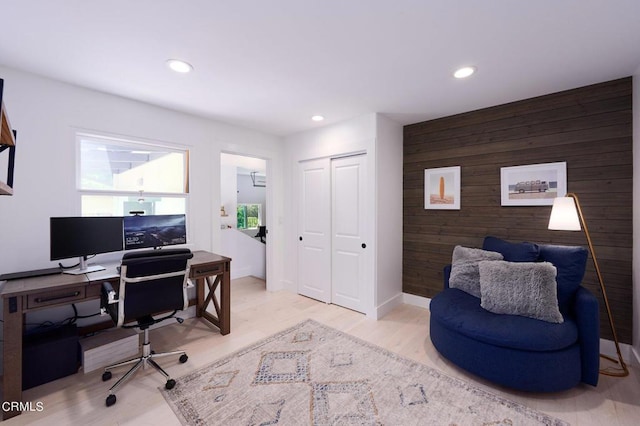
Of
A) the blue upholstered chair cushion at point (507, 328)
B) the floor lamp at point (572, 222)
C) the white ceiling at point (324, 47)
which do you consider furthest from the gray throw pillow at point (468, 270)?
the white ceiling at point (324, 47)

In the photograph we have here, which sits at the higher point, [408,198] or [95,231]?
[408,198]

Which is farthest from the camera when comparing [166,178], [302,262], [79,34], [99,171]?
[302,262]

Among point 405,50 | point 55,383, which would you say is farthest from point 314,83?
point 55,383

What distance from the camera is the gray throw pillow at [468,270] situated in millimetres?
2621

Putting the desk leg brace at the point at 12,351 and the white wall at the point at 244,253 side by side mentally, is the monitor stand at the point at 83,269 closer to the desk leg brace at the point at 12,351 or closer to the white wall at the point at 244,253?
the desk leg brace at the point at 12,351

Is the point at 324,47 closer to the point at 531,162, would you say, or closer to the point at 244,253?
the point at 531,162

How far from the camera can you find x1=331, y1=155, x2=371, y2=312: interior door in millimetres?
3418

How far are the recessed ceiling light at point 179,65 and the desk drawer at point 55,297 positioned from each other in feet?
6.08

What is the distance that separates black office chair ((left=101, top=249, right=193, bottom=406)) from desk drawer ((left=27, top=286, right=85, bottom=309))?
0.62 ft

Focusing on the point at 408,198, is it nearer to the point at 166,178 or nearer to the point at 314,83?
the point at 314,83

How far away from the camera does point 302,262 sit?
414 centimetres

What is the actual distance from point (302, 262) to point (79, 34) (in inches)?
130

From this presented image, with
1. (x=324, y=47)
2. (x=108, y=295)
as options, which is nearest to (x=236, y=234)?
(x=108, y=295)

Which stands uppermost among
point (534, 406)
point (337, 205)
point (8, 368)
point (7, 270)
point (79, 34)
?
point (79, 34)
